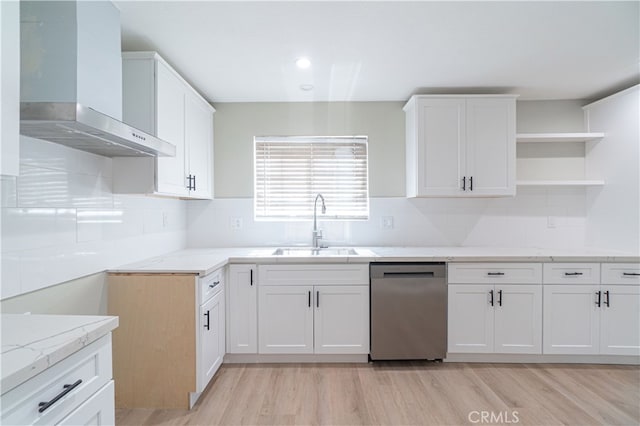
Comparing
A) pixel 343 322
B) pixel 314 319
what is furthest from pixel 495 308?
pixel 314 319

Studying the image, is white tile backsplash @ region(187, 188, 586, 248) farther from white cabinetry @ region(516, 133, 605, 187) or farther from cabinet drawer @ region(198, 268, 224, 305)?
cabinet drawer @ region(198, 268, 224, 305)

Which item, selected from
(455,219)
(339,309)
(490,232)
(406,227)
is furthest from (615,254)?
(339,309)

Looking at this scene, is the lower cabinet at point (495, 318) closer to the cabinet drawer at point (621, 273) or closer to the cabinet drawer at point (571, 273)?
the cabinet drawer at point (571, 273)

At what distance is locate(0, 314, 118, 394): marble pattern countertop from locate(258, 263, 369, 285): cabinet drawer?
56.6 inches

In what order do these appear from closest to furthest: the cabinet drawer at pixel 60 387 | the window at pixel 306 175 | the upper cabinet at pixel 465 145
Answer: the cabinet drawer at pixel 60 387, the upper cabinet at pixel 465 145, the window at pixel 306 175

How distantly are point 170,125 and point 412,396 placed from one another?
2497 mm

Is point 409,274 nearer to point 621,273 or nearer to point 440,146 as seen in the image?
point 440,146

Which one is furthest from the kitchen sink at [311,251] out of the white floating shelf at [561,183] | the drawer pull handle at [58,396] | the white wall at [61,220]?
the drawer pull handle at [58,396]

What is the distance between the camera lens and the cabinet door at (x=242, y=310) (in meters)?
2.53

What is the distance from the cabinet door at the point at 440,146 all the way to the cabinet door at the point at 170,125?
1971mm

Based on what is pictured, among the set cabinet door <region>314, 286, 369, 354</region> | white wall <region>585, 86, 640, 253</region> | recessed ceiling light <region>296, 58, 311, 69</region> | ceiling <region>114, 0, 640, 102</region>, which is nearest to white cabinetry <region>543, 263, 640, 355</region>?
white wall <region>585, 86, 640, 253</region>

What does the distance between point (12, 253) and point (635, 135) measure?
425 cm

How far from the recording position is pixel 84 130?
4.45 feet

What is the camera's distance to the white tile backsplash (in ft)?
10.2
